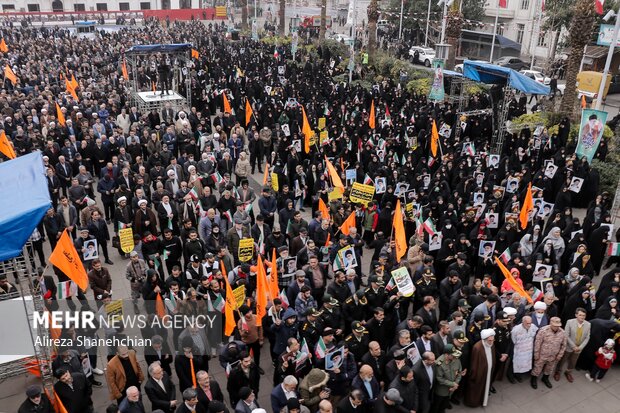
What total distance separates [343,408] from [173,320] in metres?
3.11

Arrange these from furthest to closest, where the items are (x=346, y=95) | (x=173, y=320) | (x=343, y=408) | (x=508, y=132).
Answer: (x=346, y=95), (x=508, y=132), (x=173, y=320), (x=343, y=408)

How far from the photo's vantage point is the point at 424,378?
7.23 meters

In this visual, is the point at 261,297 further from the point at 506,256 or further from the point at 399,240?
the point at 506,256

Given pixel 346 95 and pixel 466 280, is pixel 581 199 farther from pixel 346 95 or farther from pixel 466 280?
pixel 346 95

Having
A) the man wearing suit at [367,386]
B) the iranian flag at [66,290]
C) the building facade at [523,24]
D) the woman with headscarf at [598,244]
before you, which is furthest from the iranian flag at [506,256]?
the building facade at [523,24]

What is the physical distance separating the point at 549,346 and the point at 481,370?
Answer: 133cm

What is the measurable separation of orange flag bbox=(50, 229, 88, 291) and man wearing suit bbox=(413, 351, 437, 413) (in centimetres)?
517

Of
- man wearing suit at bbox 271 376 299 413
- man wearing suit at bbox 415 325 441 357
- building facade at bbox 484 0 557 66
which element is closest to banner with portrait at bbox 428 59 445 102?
man wearing suit at bbox 415 325 441 357

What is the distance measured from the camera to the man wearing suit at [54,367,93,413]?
6816 millimetres

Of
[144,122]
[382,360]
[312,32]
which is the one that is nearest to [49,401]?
[382,360]

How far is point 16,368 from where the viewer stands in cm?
710

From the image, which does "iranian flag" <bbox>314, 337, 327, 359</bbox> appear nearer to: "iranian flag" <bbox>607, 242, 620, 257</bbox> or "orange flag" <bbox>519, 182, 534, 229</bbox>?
"orange flag" <bbox>519, 182, 534, 229</bbox>

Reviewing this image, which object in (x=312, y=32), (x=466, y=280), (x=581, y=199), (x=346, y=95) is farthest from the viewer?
(x=312, y=32)

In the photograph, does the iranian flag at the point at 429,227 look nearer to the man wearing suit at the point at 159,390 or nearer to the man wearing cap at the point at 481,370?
the man wearing cap at the point at 481,370
